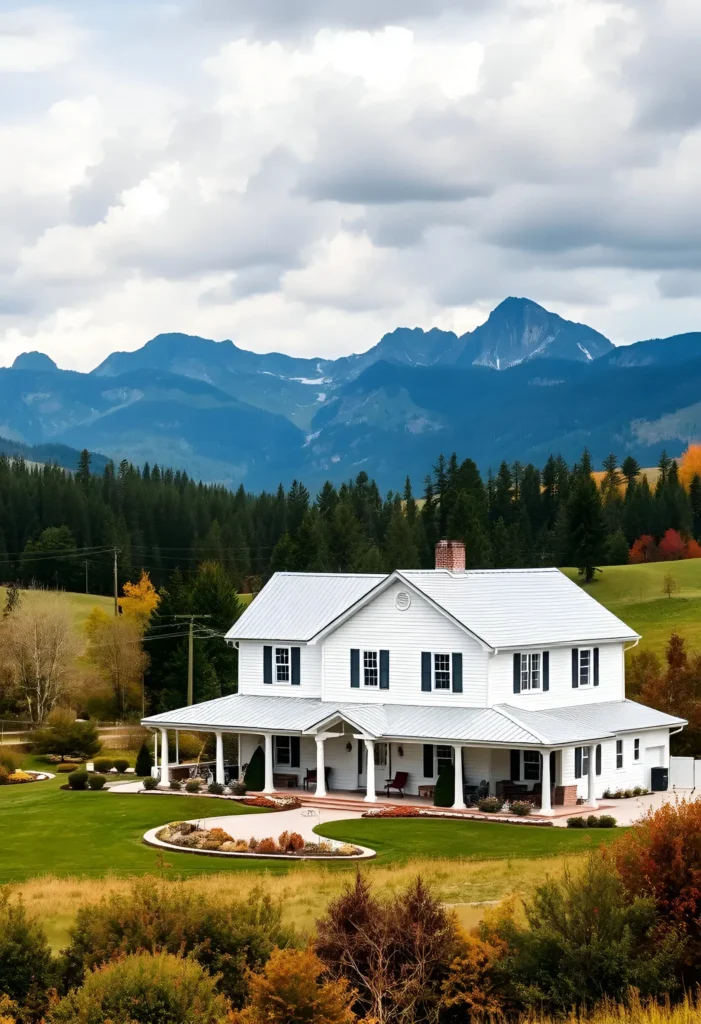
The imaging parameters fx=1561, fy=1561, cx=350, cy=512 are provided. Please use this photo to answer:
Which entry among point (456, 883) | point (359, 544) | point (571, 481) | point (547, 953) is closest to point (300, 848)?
point (456, 883)

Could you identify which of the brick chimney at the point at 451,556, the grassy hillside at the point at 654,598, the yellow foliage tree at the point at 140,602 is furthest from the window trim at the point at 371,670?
the yellow foliage tree at the point at 140,602

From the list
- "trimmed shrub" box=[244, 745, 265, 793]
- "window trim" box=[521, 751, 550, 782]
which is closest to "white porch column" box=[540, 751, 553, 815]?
"window trim" box=[521, 751, 550, 782]

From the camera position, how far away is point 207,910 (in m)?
22.5

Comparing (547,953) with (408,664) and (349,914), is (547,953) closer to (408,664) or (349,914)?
(349,914)

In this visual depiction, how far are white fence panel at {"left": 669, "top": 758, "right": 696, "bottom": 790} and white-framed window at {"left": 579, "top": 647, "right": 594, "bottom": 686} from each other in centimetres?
424

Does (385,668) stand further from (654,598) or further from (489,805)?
(654,598)

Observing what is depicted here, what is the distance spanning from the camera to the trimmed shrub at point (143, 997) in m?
18.8

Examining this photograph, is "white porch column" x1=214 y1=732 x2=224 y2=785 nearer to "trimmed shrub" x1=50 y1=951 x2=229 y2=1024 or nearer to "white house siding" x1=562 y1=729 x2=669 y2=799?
"white house siding" x1=562 y1=729 x2=669 y2=799

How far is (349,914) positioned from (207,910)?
207 centimetres

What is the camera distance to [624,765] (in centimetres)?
5397

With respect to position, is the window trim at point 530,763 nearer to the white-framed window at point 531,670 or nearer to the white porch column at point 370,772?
the white-framed window at point 531,670

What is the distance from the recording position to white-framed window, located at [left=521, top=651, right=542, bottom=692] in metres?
53.4

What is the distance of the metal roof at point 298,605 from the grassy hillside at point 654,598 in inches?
1288

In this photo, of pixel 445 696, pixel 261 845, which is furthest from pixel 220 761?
pixel 261 845
